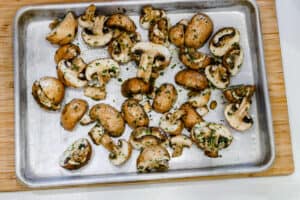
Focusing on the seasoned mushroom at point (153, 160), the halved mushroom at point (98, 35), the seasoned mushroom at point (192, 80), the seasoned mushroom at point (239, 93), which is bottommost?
the seasoned mushroom at point (153, 160)

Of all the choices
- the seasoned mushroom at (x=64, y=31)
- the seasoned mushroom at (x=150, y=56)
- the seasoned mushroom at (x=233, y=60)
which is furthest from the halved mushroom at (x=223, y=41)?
the seasoned mushroom at (x=64, y=31)

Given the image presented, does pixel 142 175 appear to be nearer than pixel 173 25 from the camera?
Yes

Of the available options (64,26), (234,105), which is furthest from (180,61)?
(64,26)

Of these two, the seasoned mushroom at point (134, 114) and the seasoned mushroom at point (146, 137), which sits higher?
the seasoned mushroom at point (134, 114)

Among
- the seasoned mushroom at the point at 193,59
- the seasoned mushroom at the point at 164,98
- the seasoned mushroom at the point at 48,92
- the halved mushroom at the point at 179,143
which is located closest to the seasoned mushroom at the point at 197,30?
the seasoned mushroom at the point at 193,59

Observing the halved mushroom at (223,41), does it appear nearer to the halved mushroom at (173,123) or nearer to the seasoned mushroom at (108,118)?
the halved mushroom at (173,123)

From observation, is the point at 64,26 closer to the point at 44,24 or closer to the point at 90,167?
the point at 44,24

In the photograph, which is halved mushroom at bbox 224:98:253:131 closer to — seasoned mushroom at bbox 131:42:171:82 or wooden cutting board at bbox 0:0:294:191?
wooden cutting board at bbox 0:0:294:191
